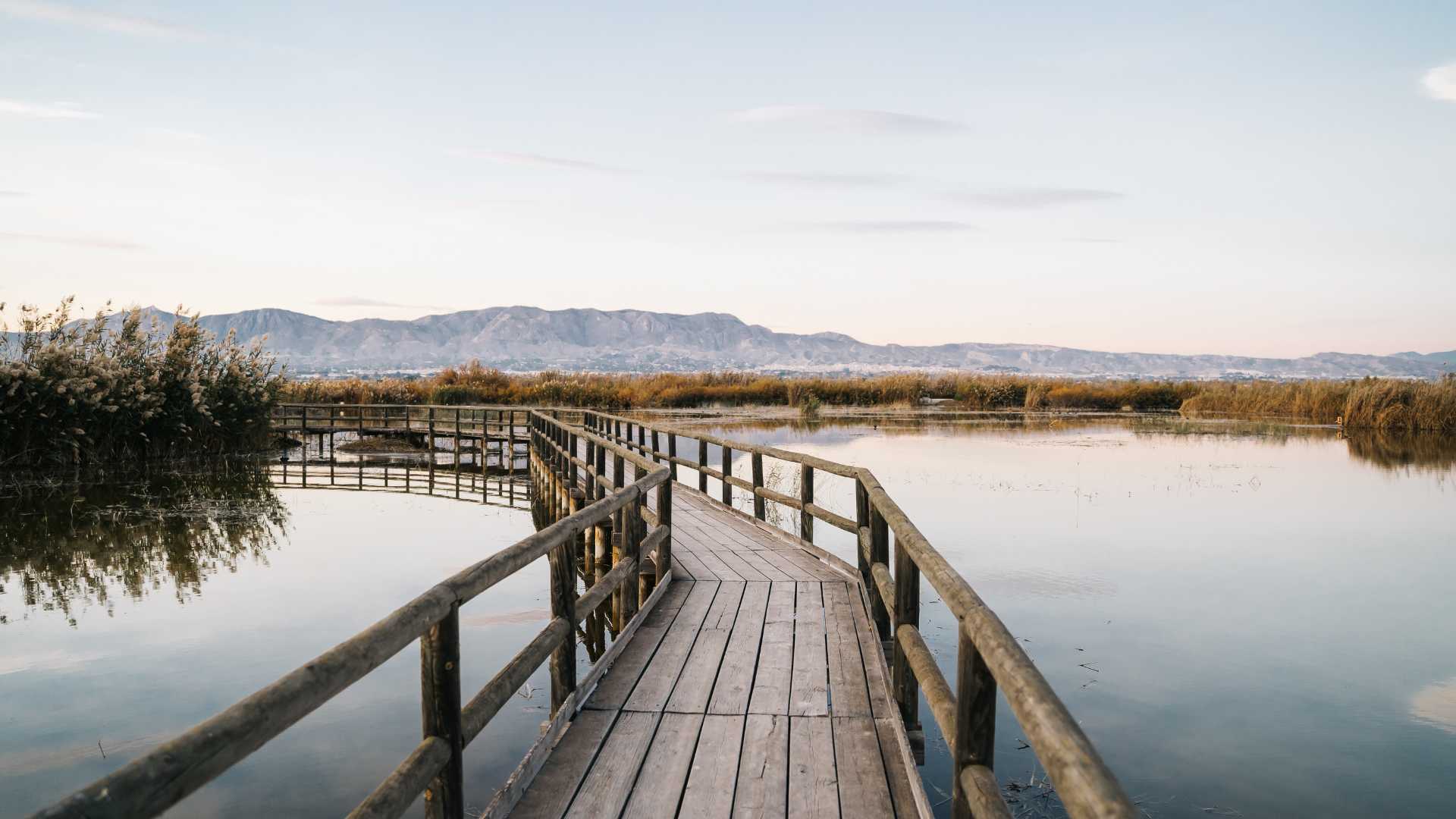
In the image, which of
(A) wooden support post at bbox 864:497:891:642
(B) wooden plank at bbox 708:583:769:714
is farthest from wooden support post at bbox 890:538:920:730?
(A) wooden support post at bbox 864:497:891:642

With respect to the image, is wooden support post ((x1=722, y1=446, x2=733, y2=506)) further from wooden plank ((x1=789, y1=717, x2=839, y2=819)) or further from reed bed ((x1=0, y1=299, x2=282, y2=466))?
reed bed ((x1=0, y1=299, x2=282, y2=466))

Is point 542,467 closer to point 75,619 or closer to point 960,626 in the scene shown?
point 75,619

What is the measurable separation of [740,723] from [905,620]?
91cm

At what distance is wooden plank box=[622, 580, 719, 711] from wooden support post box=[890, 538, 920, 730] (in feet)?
3.72

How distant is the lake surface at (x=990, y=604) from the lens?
6289 millimetres

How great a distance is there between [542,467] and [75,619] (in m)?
10.1

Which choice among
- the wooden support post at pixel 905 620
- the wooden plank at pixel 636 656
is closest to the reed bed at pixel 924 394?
the wooden plank at pixel 636 656

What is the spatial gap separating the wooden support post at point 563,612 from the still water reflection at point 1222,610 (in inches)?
107

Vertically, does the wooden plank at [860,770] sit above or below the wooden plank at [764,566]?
above

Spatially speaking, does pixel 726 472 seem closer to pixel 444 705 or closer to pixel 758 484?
pixel 758 484

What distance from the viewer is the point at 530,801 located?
11.2 ft

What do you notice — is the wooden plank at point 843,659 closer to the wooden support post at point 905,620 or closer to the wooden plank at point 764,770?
the wooden support post at point 905,620

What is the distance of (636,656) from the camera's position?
5.30m

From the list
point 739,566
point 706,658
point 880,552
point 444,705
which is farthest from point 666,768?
point 739,566
